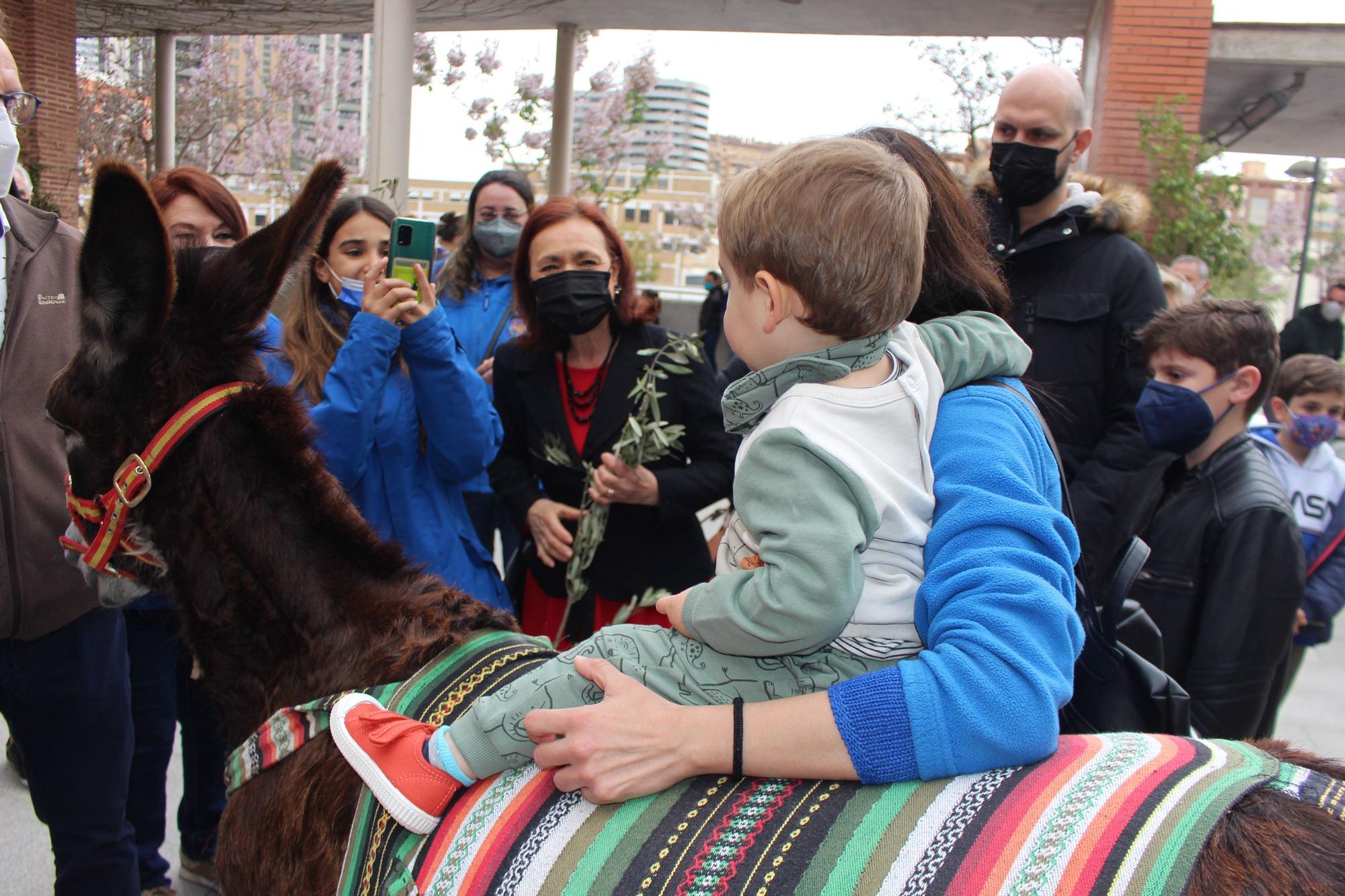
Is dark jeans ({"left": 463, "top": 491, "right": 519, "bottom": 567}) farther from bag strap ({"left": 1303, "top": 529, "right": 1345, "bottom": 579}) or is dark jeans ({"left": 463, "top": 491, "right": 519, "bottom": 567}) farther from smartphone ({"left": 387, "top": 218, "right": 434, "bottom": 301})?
bag strap ({"left": 1303, "top": 529, "right": 1345, "bottom": 579})

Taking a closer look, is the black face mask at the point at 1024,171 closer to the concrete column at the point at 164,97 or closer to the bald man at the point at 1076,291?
the bald man at the point at 1076,291

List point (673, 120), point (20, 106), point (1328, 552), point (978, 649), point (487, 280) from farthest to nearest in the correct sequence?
point (673, 120) < point (487, 280) < point (1328, 552) < point (20, 106) < point (978, 649)

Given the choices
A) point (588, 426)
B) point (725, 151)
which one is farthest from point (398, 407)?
point (725, 151)

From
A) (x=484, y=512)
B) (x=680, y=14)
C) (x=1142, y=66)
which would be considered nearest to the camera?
(x=484, y=512)

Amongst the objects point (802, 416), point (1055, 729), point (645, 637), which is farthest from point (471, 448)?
point (1055, 729)

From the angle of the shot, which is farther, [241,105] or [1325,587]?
[241,105]

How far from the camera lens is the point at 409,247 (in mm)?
2834

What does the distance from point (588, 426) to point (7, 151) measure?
5.67ft

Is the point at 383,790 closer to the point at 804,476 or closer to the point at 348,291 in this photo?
the point at 804,476

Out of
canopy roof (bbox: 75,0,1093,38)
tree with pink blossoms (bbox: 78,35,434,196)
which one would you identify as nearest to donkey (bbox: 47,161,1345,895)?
canopy roof (bbox: 75,0,1093,38)

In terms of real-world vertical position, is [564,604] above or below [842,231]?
below

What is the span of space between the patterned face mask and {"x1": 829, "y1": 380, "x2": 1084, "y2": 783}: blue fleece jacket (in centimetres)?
378

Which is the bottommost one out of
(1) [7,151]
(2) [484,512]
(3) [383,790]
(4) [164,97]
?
(2) [484,512]

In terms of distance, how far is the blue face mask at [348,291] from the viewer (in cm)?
315
